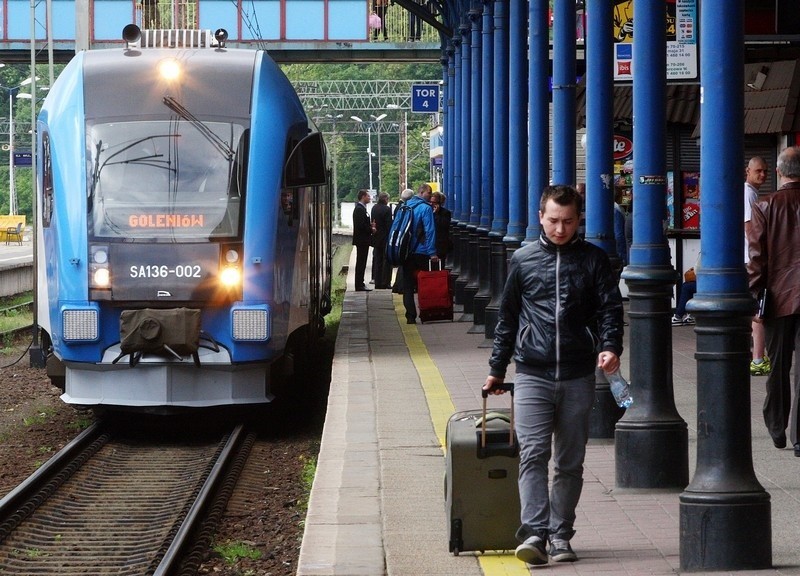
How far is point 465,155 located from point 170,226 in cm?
1633

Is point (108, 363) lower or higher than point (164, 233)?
lower

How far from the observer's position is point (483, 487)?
646 centimetres

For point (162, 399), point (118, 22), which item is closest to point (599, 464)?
point (162, 399)

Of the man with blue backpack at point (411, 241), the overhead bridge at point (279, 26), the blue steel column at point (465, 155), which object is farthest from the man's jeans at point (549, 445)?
the overhead bridge at point (279, 26)

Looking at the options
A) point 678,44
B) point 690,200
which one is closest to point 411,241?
point 690,200

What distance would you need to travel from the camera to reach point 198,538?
8.66 m

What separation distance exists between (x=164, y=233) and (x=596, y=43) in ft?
12.7

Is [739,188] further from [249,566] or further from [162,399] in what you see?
[162,399]

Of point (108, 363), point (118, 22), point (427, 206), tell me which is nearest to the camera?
point (108, 363)

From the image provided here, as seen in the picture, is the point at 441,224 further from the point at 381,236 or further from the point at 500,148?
the point at 500,148

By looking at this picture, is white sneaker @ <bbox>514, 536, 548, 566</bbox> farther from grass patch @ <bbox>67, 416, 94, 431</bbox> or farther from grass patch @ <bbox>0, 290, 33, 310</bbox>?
grass patch @ <bbox>0, 290, 33, 310</bbox>

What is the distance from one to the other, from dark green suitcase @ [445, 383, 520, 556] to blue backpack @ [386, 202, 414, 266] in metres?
12.9

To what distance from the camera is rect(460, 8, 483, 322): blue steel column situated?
78.5 ft

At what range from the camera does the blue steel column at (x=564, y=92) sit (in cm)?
1173
